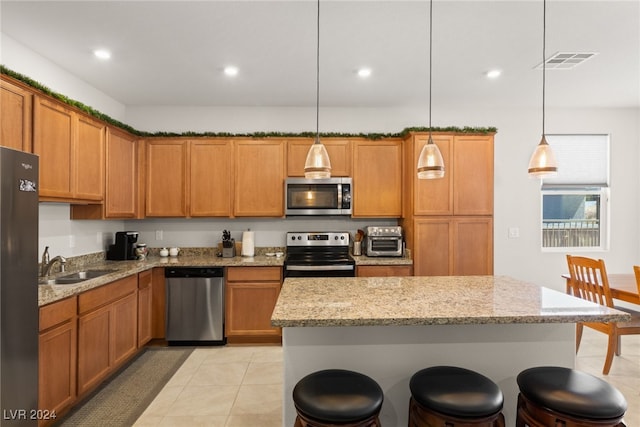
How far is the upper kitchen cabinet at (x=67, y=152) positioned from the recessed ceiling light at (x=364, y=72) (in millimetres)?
2531

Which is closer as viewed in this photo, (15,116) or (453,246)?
(15,116)

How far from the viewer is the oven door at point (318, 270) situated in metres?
3.64

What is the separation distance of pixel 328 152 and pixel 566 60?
2416mm

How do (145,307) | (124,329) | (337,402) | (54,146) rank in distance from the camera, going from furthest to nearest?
1. (145,307)
2. (124,329)
3. (54,146)
4. (337,402)

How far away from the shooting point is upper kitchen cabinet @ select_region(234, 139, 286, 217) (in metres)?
4.06

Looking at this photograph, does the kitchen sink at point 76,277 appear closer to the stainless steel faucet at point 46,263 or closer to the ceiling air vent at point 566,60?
the stainless steel faucet at point 46,263

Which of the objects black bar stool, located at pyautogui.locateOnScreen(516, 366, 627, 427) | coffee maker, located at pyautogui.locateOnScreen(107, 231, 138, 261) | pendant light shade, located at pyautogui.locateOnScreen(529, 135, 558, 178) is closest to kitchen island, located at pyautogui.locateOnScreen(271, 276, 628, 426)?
black bar stool, located at pyautogui.locateOnScreen(516, 366, 627, 427)

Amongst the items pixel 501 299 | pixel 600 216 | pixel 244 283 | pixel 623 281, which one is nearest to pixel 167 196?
pixel 244 283

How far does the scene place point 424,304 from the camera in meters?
1.77

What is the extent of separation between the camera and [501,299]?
187 cm

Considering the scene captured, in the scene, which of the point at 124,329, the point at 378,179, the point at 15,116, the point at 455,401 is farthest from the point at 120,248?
the point at 455,401

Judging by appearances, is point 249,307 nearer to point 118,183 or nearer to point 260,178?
point 260,178

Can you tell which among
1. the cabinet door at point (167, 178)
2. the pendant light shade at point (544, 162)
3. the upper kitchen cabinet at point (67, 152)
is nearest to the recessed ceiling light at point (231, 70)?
the cabinet door at point (167, 178)

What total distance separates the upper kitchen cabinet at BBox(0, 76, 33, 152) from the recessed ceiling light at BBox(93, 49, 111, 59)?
72 centimetres
